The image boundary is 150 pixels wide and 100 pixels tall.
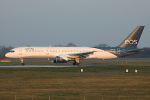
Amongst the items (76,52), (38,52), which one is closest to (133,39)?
(76,52)

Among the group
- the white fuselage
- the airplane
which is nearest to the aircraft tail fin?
the airplane

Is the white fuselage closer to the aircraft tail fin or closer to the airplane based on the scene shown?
the airplane

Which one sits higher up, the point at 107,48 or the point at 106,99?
the point at 107,48

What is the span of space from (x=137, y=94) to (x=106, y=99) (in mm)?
4534

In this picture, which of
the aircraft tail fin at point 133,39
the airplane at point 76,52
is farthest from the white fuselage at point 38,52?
the aircraft tail fin at point 133,39

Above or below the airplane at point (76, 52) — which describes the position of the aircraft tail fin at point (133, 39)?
above

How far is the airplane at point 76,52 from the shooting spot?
76312mm

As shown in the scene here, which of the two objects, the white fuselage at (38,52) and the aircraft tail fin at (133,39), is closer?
the white fuselage at (38,52)

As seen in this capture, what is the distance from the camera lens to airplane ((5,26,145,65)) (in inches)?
3004

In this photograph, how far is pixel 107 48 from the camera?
3145 inches

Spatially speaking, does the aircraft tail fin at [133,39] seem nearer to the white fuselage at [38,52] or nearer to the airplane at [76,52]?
the airplane at [76,52]

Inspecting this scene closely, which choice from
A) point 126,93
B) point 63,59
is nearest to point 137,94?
point 126,93

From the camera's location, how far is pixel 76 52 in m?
79.1

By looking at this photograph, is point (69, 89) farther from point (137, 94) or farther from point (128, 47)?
point (128, 47)
